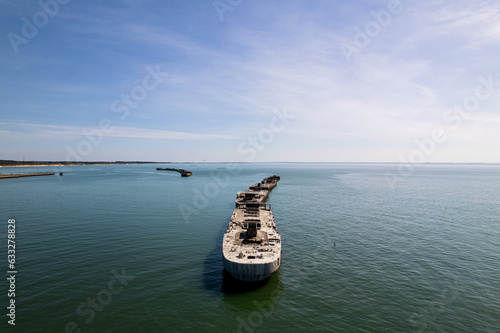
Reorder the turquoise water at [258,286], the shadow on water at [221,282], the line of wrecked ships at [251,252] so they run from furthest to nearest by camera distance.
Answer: the line of wrecked ships at [251,252], the shadow on water at [221,282], the turquoise water at [258,286]

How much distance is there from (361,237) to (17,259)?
5507cm

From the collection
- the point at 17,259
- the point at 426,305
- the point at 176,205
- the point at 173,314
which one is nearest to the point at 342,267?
the point at 426,305

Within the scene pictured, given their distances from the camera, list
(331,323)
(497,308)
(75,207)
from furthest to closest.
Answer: (75,207)
(497,308)
(331,323)

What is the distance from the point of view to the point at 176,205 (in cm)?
7225

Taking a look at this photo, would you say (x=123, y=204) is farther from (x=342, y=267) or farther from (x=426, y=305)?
(x=426, y=305)
